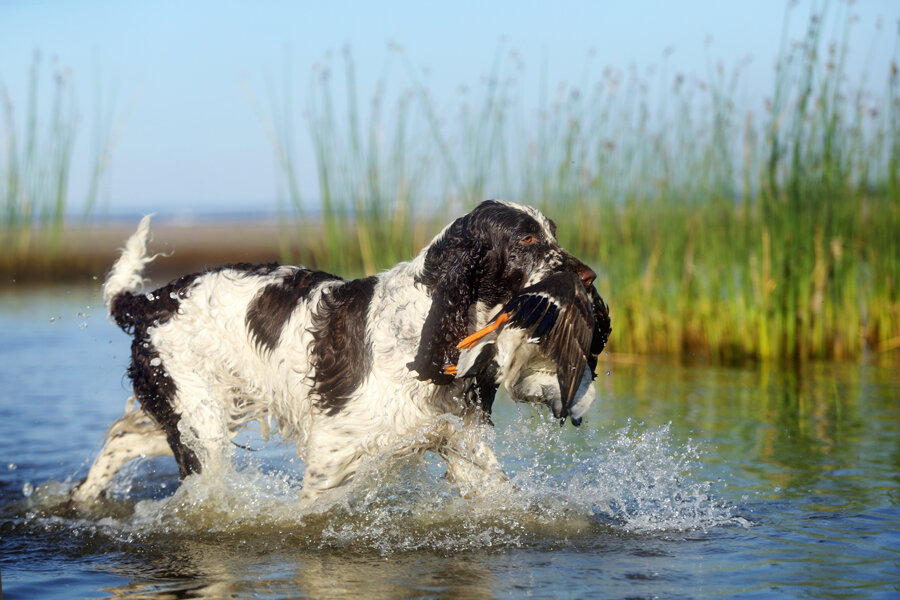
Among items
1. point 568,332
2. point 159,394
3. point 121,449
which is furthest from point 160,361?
point 568,332

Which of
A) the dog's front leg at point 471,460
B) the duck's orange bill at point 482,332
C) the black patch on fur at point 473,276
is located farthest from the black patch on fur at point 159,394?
the duck's orange bill at point 482,332

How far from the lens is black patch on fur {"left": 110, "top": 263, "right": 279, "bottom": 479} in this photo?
4.51 metres

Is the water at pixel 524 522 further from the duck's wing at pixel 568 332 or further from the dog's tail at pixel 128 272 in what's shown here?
the duck's wing at pixel 568 332

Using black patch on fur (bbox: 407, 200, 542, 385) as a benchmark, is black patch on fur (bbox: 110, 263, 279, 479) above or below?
below

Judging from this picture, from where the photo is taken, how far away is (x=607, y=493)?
4.61m

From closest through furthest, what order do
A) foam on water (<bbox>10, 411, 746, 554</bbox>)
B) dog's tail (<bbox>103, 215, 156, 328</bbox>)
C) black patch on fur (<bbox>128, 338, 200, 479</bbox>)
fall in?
foam on water (<bbox>10, 411, 746, 554</bbox>) → black patch on fur (<bbox>128, 338, 200, 479</bbox>) → dog's tail (<bbox>103, 215, 156, 328</bbox>)

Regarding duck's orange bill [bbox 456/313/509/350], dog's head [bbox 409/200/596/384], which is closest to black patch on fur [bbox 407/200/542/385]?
dog's head [bbox 409/200/596/384]

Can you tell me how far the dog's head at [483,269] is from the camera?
3.71 m

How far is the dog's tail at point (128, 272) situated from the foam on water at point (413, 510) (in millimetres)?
1005

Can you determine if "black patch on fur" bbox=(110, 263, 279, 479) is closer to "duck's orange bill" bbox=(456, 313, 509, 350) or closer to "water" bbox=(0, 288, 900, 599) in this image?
"water" bbox=(0, 288, 900, 599)

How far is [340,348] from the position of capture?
13.3 ft

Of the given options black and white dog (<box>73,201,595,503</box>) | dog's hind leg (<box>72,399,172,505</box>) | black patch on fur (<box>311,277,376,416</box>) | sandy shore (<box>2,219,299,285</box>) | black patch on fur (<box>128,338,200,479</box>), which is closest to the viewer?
black and white dog (<box>73,201,595,503</box>)

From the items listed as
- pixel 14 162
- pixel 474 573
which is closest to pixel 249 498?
pixel 474 573

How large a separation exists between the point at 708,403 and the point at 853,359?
2.00 meters
